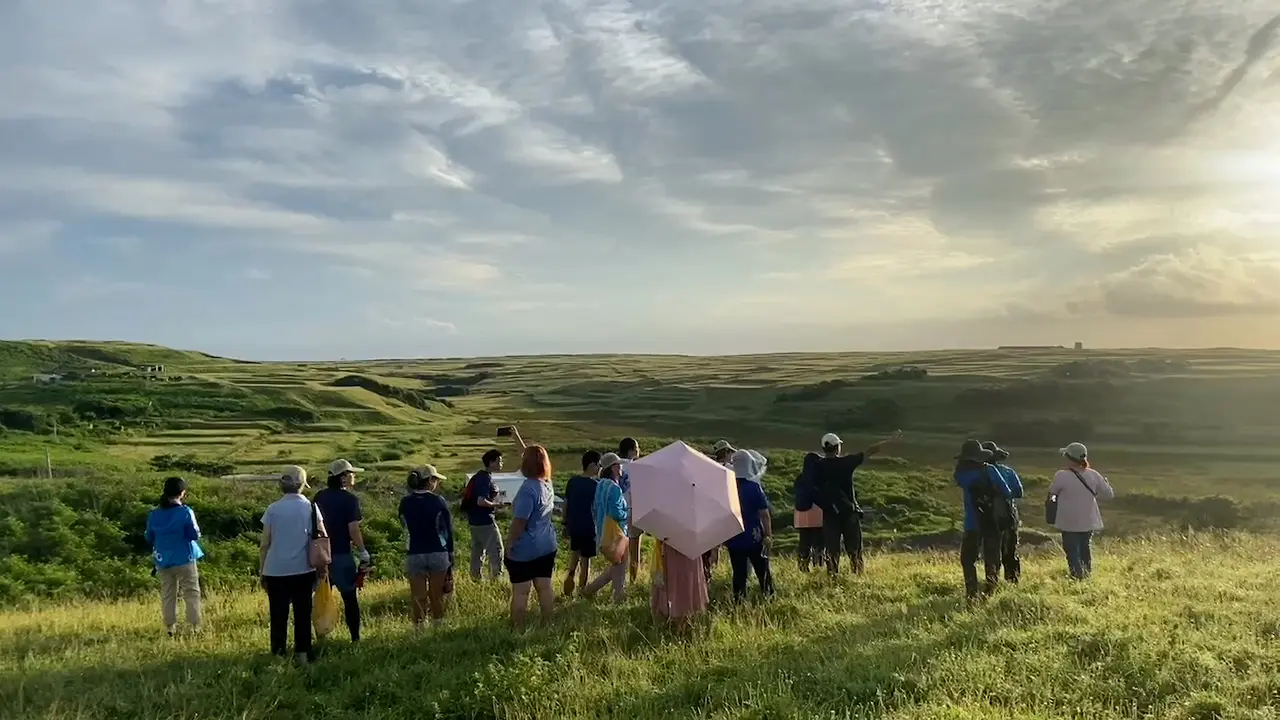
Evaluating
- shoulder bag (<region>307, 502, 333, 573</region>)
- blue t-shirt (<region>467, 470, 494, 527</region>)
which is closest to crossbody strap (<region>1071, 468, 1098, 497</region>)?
blue t-shirt (<region>467, 470, 494, 527</region>)

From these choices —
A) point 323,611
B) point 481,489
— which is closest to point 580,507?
point 481,489

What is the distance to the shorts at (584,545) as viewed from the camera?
10453mm


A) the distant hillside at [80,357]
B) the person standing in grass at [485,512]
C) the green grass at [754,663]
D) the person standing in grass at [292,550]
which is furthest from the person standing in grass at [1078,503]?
the distant hillside at [80,357]

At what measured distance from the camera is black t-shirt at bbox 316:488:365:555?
339 inches

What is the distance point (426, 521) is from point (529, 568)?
1249 millimetres

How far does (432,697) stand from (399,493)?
27156 millimetres

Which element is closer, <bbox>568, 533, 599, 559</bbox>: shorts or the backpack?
the backpack

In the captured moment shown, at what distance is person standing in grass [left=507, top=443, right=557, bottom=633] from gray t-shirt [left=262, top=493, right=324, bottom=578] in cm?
188

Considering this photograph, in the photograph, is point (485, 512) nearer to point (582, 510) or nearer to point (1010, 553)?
point (582, 510)

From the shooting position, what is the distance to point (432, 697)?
269 inches

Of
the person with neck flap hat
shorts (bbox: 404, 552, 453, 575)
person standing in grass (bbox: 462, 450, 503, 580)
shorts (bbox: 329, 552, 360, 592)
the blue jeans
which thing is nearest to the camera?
shorts (bbox: 329, 552, 360, 592)

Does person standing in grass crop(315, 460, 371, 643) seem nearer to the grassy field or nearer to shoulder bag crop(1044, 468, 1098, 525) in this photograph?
the grassy field

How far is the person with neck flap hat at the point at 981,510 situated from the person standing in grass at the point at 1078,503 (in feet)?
5.09

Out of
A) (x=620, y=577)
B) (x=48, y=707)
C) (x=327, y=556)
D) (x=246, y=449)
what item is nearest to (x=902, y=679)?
(x=620, y=577)
